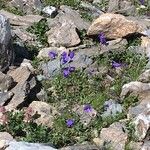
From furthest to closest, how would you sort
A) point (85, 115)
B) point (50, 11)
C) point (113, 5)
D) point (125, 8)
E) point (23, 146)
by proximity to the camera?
point (113, 5) < point (125, 8) < point (50, 11) < point (85, 115) < point (23, 146)

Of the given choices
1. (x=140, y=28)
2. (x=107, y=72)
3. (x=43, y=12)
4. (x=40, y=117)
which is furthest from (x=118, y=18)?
(x=40, y=117)

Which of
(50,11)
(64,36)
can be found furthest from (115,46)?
(50,11)

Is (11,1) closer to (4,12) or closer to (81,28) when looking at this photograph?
(4,12)

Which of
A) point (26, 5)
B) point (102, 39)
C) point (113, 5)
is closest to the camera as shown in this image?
point (102, 39)

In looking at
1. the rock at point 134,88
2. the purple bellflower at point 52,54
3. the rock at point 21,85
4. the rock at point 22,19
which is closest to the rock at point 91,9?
the rock at point 22,19

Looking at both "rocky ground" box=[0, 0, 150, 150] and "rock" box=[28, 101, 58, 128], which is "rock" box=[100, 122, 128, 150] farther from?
"rock" box=[28, 101, 58, 128]

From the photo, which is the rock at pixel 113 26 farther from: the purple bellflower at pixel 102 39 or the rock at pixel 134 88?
the rock at pixel 134 88

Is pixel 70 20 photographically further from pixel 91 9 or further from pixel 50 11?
pixel 91 9
